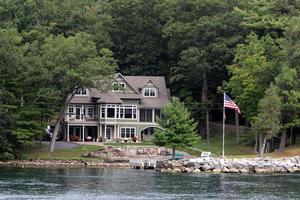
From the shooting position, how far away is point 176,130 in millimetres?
76938

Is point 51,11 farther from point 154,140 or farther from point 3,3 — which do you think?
point 154,140

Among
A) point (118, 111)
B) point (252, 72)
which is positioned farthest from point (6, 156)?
point (252, 72)

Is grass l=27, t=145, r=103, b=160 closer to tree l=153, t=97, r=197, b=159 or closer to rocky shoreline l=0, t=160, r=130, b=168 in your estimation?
rocky shoreline l=0, t=160, r=130, b=168

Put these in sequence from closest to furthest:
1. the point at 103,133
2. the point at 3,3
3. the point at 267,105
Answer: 1. the point at 267,105
2. the point at 103,133
3. the point at 3,3

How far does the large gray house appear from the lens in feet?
305

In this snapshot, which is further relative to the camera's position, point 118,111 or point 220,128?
point 220,128

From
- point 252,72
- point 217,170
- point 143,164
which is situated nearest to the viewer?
point 217,170

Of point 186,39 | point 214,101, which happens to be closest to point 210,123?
point 214,101

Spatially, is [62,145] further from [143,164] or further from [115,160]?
[143,164]

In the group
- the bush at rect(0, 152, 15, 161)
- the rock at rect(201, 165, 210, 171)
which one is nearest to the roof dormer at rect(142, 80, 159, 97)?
the bush at rect(0, 152, 15, 161)

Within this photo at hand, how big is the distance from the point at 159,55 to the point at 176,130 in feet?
87.2

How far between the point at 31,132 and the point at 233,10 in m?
30.3

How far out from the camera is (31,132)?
77.9m

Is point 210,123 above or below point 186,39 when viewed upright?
below
